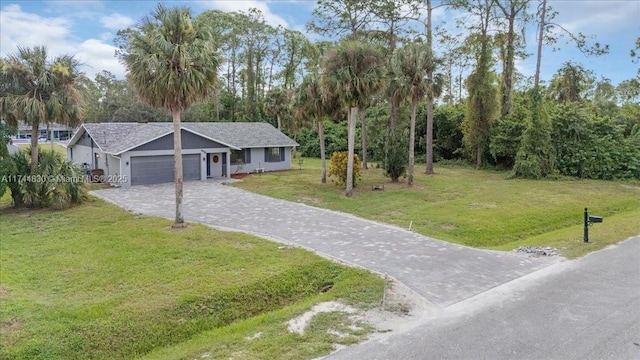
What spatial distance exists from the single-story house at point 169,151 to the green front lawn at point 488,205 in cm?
314

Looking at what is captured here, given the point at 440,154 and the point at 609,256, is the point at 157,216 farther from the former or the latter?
the point at 440,154

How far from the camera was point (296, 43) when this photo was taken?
51.2 meters

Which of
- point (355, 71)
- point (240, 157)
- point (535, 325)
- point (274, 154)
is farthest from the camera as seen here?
point (274, 154)

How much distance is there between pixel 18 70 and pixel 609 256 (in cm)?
2096

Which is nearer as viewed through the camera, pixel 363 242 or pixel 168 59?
pixel 363 242

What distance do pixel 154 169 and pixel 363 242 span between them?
55.5ft

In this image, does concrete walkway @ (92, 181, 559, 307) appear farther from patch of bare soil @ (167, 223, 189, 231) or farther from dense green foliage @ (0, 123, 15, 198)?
dense green foliage @ (0, 123, 15, 198)

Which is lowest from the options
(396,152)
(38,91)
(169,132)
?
(396,152)

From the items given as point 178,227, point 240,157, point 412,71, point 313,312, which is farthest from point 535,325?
point 240,157

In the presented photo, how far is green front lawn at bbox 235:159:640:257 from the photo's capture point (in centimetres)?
1390

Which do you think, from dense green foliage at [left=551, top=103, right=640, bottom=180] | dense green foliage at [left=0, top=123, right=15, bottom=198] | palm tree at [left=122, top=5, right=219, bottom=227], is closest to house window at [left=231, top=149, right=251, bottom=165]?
dense green foliage at [left=0, top=123, right=15, bottom=198]

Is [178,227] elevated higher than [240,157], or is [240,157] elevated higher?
[240,157]

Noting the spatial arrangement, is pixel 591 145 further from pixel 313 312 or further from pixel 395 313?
pixel 313 312

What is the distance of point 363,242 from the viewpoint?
12547mm
